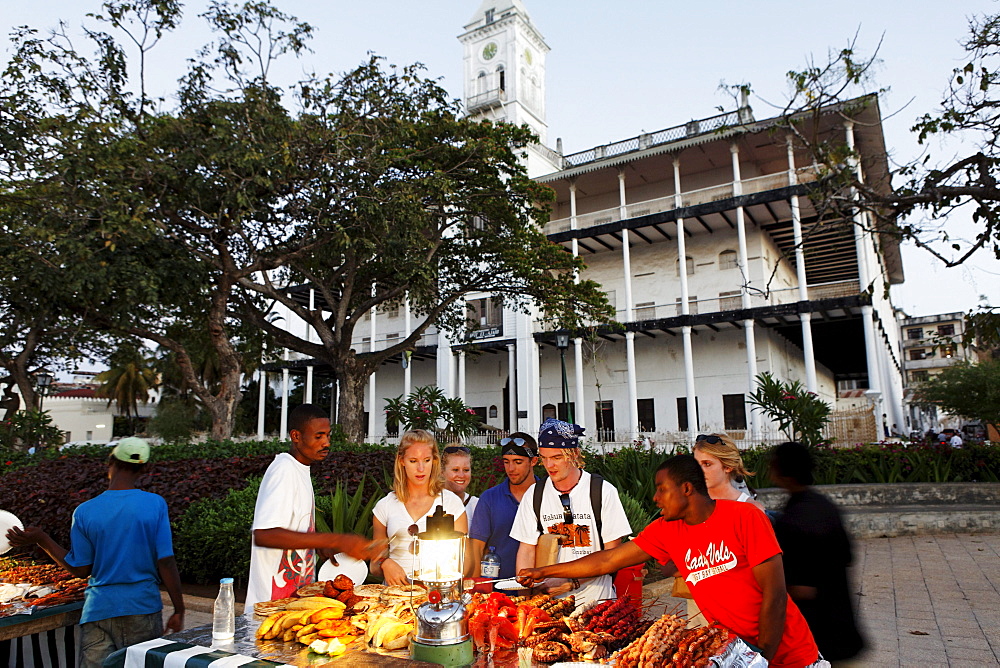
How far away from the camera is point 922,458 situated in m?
11.2

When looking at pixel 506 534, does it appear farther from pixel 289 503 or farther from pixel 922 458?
pixel 922 458

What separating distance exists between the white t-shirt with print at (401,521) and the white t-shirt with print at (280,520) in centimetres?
48

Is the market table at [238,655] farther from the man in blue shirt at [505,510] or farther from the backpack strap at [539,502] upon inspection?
the man in blue shirt at [505,510]

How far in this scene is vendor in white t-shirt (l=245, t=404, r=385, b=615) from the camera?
2.96m

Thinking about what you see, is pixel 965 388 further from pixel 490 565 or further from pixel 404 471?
pixel 404 471

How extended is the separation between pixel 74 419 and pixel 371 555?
53.7 m

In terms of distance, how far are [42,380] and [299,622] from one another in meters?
22.1

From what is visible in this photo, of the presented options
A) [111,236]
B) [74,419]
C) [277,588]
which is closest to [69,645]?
[277,588]

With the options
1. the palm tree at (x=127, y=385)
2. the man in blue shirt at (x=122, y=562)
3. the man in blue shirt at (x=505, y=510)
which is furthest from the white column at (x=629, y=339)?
the palm tree at (x=127, y=385)

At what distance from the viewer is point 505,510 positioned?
3908mm

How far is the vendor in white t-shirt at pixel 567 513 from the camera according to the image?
11.3 feet

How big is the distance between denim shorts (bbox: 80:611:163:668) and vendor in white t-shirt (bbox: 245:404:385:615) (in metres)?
0.66

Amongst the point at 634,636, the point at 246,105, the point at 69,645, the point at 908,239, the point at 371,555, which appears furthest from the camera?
the point at 246,105

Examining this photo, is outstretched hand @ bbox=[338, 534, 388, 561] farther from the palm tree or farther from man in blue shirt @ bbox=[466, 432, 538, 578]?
the palm tree
